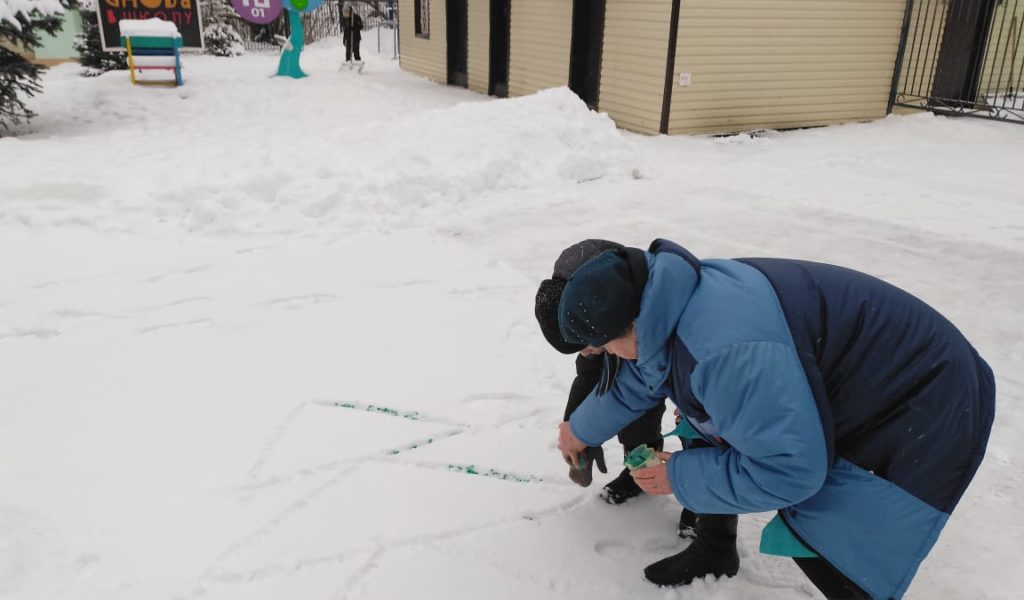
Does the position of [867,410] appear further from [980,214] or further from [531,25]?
[531,25]

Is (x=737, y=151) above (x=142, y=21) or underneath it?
underneath

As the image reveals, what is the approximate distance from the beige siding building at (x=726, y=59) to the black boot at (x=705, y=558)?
8263 mm

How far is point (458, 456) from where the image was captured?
2.90 meters

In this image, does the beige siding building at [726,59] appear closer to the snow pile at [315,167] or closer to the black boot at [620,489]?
the snow pile at [315,167]

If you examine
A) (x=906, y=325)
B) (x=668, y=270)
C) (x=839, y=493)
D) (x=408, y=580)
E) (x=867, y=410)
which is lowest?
(x=408, y=580)

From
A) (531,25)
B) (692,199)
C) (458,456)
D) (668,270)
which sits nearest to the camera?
(668,270)

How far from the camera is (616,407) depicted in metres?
2.12

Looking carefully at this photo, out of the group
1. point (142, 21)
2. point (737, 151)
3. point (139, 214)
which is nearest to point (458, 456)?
point (139, 214)

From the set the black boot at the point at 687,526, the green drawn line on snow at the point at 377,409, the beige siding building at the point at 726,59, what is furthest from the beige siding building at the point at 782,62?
the black boot at the point at 687,526

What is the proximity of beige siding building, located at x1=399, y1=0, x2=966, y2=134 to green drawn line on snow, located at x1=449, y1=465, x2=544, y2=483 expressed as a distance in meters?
7.85

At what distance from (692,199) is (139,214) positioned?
15.6ft

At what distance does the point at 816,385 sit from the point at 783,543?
1.72 feet

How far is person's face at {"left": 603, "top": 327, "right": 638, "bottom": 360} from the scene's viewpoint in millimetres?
1700

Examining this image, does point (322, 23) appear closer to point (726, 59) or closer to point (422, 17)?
point (422, 17)
